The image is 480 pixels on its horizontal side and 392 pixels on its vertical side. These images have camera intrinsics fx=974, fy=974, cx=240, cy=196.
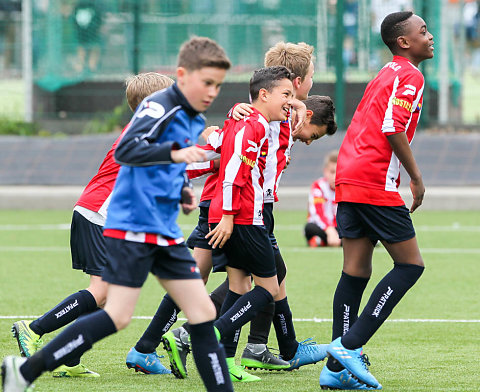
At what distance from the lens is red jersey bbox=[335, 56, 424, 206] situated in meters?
5.12

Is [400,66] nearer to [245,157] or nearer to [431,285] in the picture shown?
[245,157]

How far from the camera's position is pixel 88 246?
5648mm

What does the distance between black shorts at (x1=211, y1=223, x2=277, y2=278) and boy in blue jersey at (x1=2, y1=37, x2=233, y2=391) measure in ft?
2.92

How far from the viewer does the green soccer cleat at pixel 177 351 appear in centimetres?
549

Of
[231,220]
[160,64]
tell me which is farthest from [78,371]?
[160,64]

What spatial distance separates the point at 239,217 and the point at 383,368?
1320 millimetres

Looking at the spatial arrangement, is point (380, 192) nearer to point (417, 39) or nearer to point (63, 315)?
point (417, 39)

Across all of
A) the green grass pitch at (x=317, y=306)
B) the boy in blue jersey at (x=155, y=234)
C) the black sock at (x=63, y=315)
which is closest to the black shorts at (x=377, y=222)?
the green grass pitch at (x=317, y=306)

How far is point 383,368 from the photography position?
573cm

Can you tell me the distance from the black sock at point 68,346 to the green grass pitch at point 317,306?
962mm

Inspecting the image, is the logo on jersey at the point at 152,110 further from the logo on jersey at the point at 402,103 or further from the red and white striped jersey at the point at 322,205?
the red and white striped jersey at the point at 322,205

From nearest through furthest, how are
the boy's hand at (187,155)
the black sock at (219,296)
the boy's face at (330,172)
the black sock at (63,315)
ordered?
the boy's hand at (187,155)
the black sock at (63,315)
the black sock at (219,296)
the boy's face at (330,172)

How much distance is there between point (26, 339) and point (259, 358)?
1.35m

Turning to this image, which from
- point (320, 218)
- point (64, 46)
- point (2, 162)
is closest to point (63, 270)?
point (320, 218)
